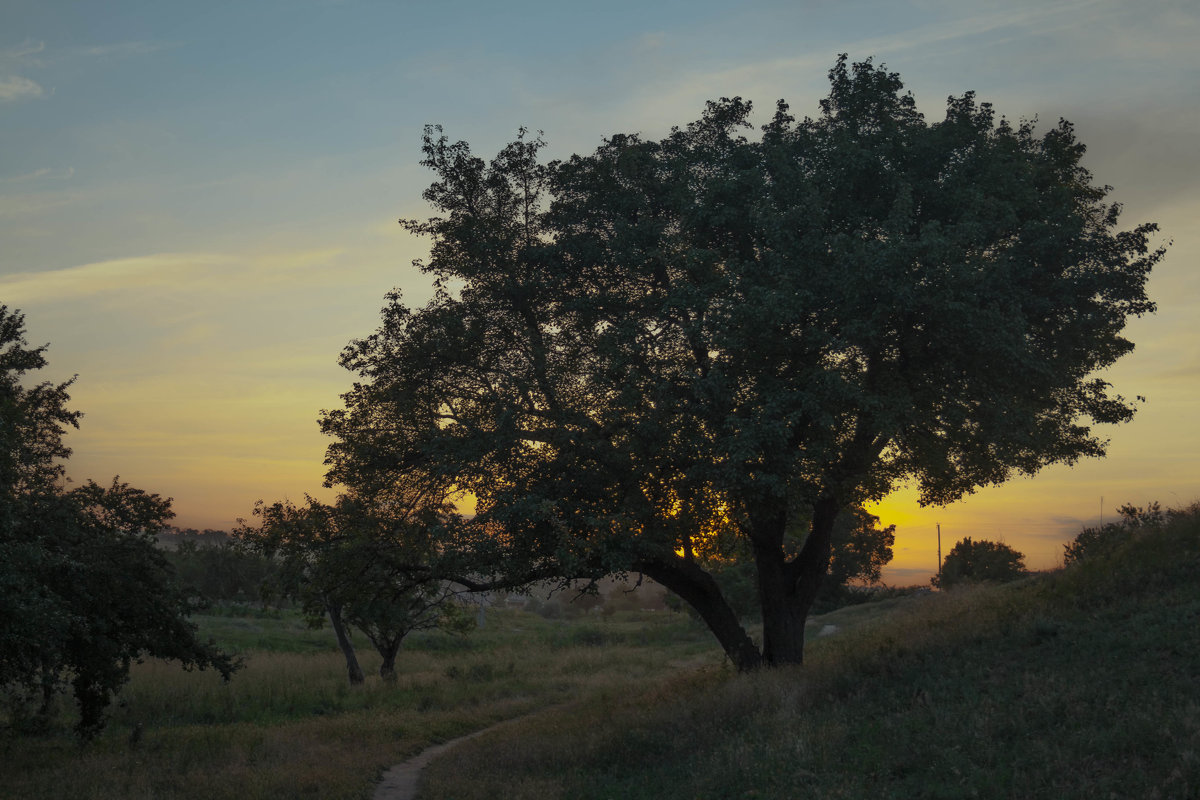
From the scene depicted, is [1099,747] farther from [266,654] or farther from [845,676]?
[266,654]

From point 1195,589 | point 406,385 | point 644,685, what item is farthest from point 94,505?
point 1195,589

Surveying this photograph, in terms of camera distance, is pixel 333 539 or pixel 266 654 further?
pixel 266 654

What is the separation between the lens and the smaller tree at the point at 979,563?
54.9 m

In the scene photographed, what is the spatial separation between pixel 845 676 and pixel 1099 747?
6.51m

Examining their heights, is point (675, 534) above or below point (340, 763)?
above

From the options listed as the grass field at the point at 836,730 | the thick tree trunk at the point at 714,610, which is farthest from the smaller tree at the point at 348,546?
the thick tree trunk at the point at 714,610

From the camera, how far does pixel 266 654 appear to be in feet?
131

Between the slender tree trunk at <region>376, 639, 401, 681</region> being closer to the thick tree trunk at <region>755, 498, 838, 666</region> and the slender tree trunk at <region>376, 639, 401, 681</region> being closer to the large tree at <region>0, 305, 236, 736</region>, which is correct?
the large tree at <region>0, 305, 236, 736</region>

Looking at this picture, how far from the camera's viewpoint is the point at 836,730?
15.0 metres

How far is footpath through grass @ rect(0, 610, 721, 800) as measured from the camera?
54.0 feet

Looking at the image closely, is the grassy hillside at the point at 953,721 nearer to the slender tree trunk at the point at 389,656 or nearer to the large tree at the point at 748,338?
the large tree at the point at 748,338

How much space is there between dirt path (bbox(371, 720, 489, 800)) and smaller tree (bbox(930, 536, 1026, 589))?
133ft

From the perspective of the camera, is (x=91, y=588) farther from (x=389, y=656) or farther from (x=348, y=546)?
(x=389, y=656)

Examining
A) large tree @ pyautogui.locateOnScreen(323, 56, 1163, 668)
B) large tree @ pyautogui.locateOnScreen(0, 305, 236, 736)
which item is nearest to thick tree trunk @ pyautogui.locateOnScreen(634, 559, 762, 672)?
large tree @ pyautogui.locateOnScreen(323, 56, 1163, 668)
